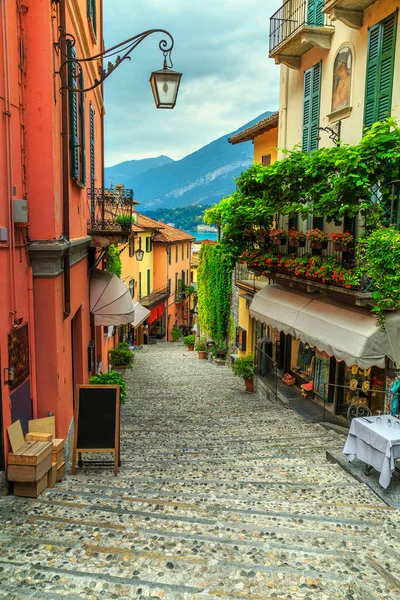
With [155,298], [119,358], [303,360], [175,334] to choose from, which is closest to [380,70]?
[303,360]

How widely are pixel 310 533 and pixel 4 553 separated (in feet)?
10.5

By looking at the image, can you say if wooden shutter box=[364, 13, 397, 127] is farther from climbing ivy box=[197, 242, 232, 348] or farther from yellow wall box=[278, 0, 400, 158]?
climbing ivy box=[197, 242, 232, 348]

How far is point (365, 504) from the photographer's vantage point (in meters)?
6.18

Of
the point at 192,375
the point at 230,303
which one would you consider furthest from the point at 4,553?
the point at 230,303

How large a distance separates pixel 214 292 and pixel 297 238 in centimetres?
1104

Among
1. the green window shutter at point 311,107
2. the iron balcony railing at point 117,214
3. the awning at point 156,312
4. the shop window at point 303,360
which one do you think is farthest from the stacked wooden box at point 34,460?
the awning at point 156,312

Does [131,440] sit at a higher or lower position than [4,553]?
lower

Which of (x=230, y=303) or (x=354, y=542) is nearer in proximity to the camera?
(x=354, y=542)

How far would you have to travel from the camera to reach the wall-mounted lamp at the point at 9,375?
570 centimetres

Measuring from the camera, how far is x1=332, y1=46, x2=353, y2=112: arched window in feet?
34.5

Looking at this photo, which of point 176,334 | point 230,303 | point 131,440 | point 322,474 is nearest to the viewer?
point 322,474

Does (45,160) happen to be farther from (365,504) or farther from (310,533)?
(365,504)

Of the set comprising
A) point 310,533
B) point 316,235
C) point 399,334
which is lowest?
point 310,533

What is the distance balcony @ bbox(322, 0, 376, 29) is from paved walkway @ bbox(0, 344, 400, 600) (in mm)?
8721
